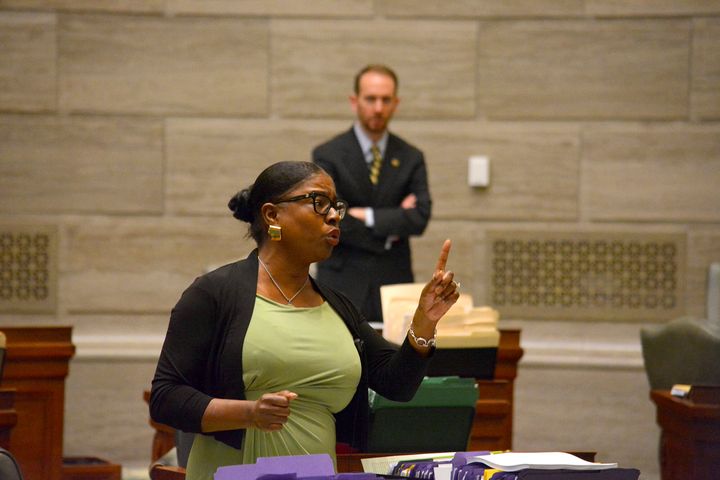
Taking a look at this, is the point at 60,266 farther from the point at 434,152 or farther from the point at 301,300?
the point at 301,300

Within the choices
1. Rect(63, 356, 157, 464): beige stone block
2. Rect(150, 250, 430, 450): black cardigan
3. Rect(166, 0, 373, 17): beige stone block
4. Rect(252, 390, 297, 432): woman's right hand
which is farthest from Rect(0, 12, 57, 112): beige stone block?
Rect(252, 390, 297, 432): woman's right hand

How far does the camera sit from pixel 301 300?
3287 mm

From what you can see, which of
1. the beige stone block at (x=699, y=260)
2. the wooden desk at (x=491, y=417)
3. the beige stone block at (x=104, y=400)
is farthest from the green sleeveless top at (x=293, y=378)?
the beige stone block at (x=699, y=260)

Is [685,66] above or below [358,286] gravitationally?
Result: above

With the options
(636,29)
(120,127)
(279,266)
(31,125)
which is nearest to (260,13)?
(120,127)

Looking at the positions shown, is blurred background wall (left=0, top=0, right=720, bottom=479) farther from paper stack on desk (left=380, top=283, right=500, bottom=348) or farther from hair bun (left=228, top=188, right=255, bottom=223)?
hair bun (left=228, top=188, right=255, bottom=223)

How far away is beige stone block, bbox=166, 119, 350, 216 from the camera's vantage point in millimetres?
7746

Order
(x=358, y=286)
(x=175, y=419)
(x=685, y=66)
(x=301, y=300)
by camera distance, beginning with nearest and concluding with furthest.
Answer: (x=175, y=419) < (x=301, y=300) < (x=358, y=286) < (x=685, y=66)

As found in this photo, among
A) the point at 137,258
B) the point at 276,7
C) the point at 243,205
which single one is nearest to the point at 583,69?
the point at 276,7

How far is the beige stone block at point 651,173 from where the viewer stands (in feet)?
24.9

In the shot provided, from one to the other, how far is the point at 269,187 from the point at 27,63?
4.90 metres

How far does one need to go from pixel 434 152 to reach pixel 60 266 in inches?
100

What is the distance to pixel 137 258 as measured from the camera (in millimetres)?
7754

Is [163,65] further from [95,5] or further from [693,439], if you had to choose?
[693,439]
